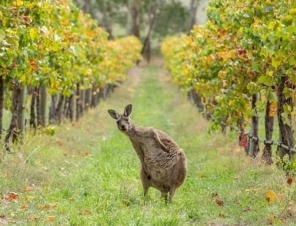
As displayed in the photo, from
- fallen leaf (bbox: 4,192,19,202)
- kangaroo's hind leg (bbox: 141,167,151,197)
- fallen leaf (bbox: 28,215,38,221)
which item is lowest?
fallen leaf (bbox: 4,192,19,202)

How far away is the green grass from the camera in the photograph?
29.9ft

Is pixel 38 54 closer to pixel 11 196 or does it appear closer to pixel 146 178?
pixel 11 196

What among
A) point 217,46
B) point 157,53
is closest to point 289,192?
point 217,46

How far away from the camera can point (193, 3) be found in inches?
2152

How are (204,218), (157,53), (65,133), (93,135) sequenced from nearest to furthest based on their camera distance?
1. (204,218)
2. (65,133)
3. (93,135)
4. (157,53)

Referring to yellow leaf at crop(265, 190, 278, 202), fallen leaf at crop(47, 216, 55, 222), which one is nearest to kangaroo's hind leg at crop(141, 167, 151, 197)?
yellow leaf at crop(265, 190, 278, 202)

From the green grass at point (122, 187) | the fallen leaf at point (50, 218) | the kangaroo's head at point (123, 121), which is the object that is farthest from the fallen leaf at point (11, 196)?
the kangaroo's head at point (123, 121)

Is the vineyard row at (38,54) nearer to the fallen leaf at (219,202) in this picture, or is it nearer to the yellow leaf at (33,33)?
the yellow leaf at (33,33)

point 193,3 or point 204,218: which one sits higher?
point 193,3

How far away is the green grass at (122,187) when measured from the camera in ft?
29.9

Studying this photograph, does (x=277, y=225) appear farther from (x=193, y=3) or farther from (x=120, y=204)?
(x=193, y=3)

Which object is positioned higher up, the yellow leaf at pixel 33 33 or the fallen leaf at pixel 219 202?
the yellow leaf at pixel 33 33

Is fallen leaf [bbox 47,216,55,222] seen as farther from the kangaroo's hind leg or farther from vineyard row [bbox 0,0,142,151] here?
vineyard row [bbox 0,0,142,151]

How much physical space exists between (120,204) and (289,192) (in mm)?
2478
